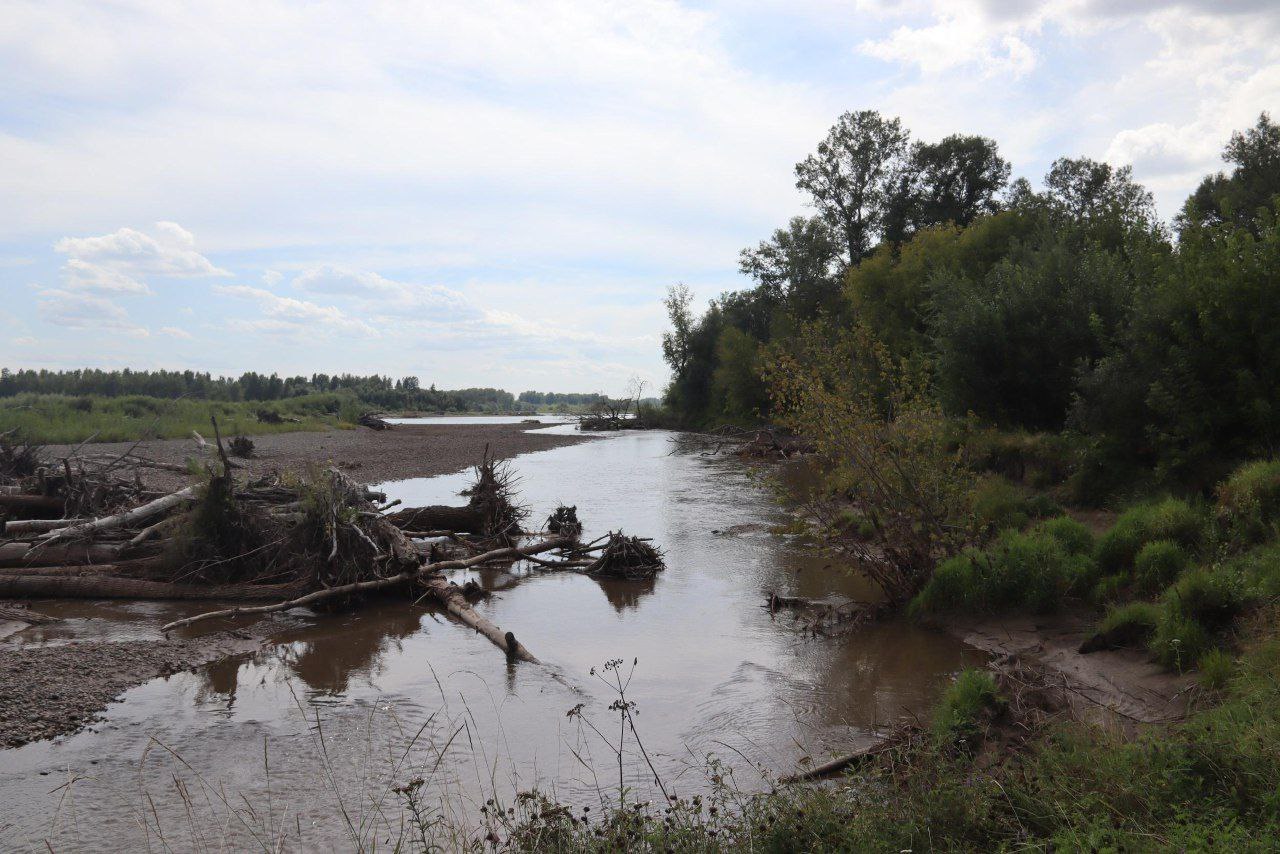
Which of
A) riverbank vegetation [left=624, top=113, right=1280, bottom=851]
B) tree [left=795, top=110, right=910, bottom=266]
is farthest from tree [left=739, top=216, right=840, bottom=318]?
riverbank vegetation [left=624, top=113, right=1280, bottom=851]

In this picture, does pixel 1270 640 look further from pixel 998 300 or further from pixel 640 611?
pixel 998 300

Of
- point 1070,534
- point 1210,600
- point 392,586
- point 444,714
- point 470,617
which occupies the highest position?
point 1070,534

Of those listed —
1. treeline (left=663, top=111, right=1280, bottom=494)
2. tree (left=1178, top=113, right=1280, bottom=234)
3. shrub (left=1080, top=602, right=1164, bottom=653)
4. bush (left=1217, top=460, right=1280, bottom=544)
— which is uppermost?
tree (left=1178, top=113, right=1280, bottom=234)

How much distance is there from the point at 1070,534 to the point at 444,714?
26.8 ft

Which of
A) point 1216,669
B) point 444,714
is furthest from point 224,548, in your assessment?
point 1216,669

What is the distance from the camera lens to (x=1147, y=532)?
9773 millimetres

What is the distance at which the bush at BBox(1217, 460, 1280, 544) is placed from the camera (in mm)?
8562

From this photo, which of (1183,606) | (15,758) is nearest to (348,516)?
(15,758)

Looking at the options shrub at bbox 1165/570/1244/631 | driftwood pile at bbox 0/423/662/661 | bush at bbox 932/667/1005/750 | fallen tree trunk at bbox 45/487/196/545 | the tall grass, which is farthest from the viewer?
the tall grass

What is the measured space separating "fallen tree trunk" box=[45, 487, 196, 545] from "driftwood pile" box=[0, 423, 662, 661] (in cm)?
2

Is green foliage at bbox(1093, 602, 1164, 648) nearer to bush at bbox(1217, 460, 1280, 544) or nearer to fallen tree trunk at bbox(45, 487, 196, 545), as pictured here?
bush at bbox(1217, 460, 1280, 544)

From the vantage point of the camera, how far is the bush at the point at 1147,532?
945cm

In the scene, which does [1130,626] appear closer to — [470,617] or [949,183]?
[470,617]

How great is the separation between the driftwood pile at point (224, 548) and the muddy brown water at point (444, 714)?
16.1 inches
